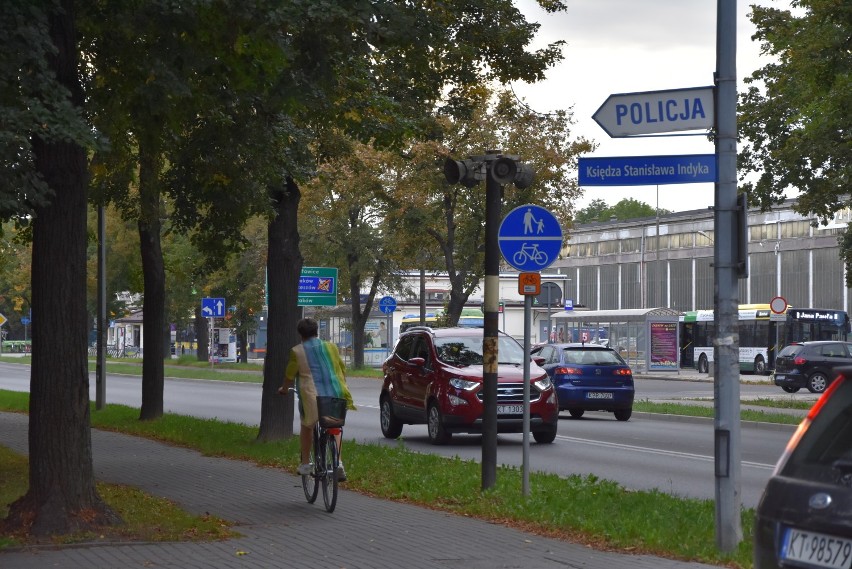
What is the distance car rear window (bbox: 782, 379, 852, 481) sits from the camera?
17.8 ft

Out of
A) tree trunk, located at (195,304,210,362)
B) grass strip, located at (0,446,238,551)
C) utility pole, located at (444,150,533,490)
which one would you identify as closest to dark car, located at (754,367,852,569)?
grass strip, located at (0,446,238,551)

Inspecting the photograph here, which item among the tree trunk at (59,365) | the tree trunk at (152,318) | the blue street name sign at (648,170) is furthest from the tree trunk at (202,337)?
the blue street name sign at (648,170)

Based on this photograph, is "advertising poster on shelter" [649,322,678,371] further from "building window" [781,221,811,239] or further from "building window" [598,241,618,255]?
"building window" [598,241,618,255]

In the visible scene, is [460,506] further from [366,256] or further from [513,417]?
[366,256]

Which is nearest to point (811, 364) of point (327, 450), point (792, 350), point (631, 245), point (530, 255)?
point (792, 350)

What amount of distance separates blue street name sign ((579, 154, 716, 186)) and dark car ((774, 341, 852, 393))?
34893 mm

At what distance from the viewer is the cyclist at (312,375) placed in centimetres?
1262

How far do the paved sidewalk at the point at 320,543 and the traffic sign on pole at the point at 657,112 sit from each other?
3.09 meters

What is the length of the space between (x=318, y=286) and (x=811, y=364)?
22.3 meters

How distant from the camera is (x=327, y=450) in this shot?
12.4 meters

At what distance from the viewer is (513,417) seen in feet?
68.7

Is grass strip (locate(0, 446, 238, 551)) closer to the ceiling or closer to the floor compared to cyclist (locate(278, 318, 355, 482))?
closer to the floor

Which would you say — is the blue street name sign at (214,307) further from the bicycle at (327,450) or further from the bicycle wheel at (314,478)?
the bicycle at (327,450)

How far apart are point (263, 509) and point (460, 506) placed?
5.96 ft
